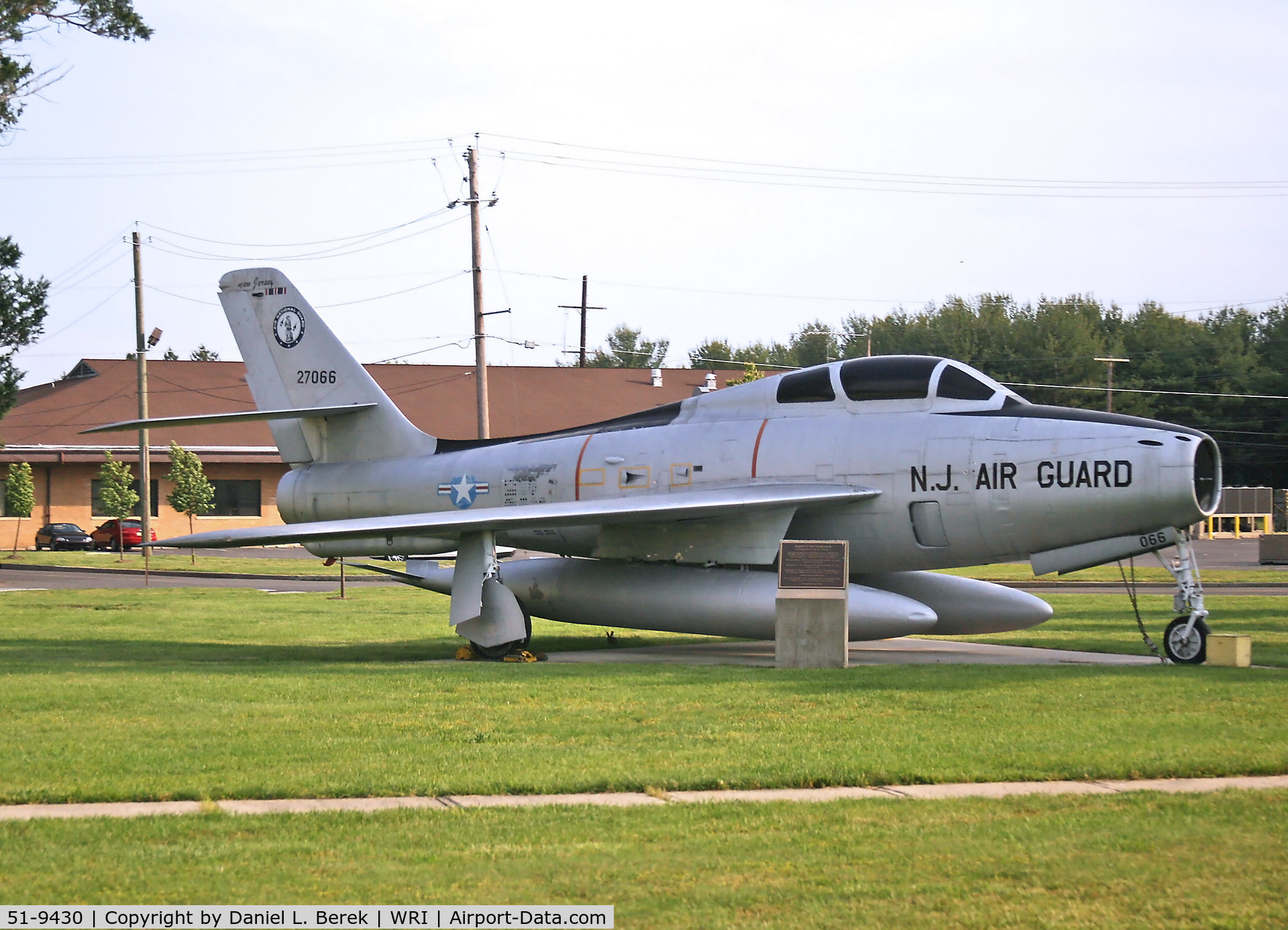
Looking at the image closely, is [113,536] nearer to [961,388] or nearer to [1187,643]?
[961,388]

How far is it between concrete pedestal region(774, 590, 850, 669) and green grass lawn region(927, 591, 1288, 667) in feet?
13.6

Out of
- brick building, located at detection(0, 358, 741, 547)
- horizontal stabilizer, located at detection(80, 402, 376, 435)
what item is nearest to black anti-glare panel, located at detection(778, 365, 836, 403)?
horizontal stabilizer, located at detection(80, 402, 376, 435)

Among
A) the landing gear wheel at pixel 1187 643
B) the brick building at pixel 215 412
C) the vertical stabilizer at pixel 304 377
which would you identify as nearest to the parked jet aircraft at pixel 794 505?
the landing gear wheel at pixel 1187 643

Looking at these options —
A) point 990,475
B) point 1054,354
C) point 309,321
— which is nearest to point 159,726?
point 990,475

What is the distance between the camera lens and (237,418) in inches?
688

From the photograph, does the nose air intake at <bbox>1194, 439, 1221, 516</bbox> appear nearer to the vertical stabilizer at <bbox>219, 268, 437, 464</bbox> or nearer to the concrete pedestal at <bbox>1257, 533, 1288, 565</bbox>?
the vertical stabilizer at <bbox>219, 268, 437, 464</bbox>

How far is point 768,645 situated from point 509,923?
13137 mm

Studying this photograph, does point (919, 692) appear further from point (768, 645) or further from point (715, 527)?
point (768, 645)

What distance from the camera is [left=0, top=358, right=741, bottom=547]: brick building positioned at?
57.2 metres

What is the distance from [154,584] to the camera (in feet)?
111

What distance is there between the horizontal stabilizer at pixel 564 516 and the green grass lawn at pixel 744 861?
7841 millimetres

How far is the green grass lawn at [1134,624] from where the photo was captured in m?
16.1

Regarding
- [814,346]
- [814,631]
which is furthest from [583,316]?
[814,631]

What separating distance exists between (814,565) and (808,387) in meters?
3.07
